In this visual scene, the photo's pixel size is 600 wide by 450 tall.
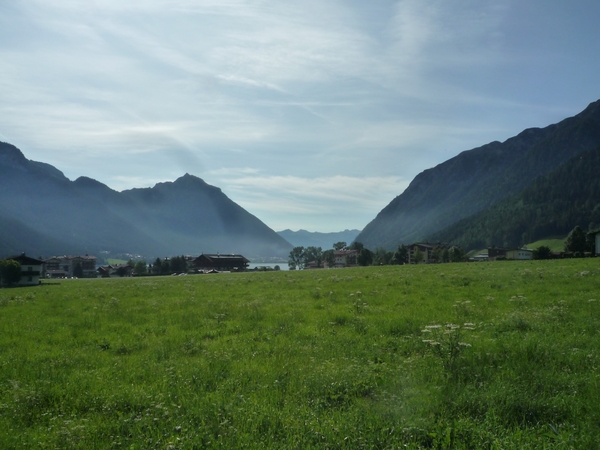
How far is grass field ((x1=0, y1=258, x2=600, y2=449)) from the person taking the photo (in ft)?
21.4

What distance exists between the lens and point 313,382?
28.1 feet

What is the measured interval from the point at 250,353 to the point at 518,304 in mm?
12427

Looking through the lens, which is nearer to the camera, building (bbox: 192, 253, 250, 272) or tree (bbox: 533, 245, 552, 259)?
tree (bbox: 533, 245, 552, 259)

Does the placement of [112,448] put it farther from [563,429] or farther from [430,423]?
[563,429]

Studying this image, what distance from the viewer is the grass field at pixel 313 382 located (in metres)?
6.52

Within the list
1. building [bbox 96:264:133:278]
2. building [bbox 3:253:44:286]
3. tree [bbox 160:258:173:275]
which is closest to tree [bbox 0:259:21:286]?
building [bbox 3:253:44:286]

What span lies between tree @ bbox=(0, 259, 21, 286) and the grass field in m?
78.4

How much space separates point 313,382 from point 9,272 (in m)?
91.5

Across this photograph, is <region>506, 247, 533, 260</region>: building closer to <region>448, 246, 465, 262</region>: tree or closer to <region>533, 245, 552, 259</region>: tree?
<region>448, 246, 465, 262</region>: tree

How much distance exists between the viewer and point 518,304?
17281 mm

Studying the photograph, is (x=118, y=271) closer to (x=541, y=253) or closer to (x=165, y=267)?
(x=165, y=267)

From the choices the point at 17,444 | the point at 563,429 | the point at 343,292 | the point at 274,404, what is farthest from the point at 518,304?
the point at 17,444

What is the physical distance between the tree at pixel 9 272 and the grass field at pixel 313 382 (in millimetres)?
78396


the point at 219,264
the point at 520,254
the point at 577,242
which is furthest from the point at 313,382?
the point at 520,254
